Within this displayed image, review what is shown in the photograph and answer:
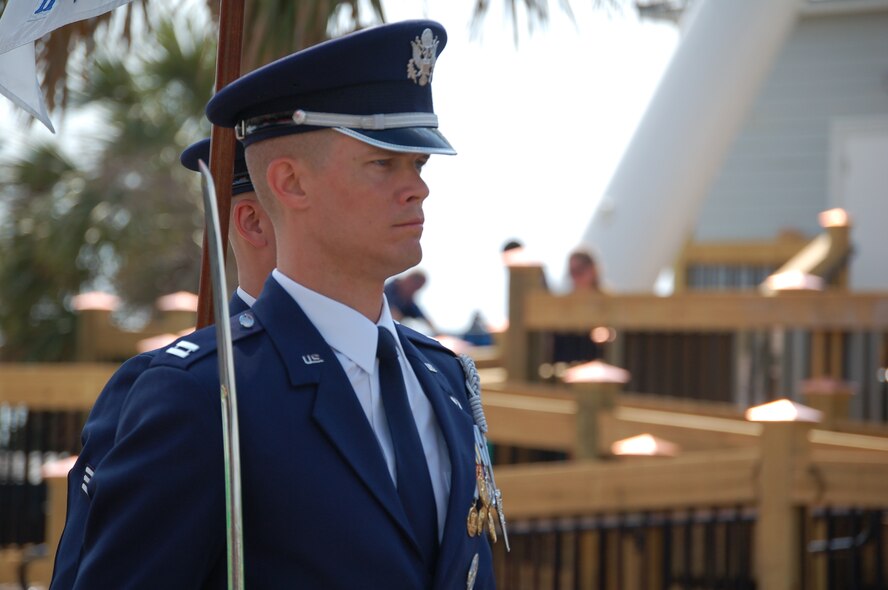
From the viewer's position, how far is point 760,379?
8.81m

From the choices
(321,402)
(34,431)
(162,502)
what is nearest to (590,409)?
(34,431)

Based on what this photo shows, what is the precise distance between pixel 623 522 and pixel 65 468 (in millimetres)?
2270

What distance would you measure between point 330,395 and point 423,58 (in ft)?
1.93

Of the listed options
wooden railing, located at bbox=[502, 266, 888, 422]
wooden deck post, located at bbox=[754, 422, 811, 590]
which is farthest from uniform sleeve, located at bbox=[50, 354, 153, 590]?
wooden railing, located at bbox=[502, 266, 888, 422]

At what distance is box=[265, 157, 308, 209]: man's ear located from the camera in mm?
2154

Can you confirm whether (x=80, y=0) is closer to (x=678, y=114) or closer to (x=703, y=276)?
(x=678, y=114)

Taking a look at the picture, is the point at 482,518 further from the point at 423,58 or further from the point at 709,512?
the point at 709,512

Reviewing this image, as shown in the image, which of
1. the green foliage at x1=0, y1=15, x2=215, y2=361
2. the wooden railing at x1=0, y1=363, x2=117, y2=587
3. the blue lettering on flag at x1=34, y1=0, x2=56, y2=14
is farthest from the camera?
the green foliage at x1=0, y1=15, x2=215, y2=361

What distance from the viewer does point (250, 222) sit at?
258 centimetres

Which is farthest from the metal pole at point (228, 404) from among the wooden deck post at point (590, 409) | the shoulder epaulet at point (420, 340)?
the wooden deck post at point (590, 409)

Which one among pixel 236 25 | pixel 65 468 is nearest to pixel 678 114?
pixel 65 468

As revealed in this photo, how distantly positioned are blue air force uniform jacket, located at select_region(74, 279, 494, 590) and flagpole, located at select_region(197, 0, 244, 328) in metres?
0.32

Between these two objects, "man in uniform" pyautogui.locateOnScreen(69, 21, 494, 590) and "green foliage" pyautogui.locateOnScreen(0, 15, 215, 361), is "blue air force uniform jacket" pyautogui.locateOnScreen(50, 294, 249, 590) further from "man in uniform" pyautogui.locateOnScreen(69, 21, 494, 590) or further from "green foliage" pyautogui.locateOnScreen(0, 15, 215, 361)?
"green foliage" pyautogui.locateOnScreen(0, 15, 215, 361)

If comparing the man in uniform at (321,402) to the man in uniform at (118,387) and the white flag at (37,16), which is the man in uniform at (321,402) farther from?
the white flag at (37,16)
